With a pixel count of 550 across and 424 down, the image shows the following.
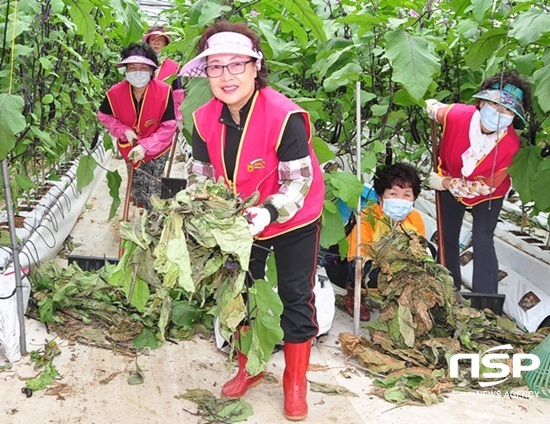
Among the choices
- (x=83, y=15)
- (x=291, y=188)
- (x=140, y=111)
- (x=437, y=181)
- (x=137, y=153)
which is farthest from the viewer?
(x=140, y=111)

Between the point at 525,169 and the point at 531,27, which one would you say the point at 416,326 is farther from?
the point at 531,27

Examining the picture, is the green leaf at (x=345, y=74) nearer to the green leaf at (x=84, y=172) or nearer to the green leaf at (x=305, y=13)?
the green leaf at (x=305, y=13)

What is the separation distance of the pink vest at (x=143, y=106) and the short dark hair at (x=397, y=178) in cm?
138

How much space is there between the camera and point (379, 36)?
302cm

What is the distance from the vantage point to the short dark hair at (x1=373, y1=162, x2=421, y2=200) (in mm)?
3295

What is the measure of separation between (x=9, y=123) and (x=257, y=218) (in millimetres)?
948

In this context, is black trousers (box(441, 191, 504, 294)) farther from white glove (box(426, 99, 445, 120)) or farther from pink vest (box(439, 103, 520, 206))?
white glove (box(426, 99, 445, 120))

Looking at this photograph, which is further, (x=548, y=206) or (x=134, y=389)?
(x=548, y=206)

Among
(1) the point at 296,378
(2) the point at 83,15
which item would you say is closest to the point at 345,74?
(2) the point at 83,15

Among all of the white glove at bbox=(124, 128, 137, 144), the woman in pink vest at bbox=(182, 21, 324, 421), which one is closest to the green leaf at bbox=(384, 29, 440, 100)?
the woman in pink vest at bbox=(182, 21, 324, 421)

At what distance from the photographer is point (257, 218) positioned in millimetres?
2047

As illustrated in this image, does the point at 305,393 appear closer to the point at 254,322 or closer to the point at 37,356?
the point at 254,322

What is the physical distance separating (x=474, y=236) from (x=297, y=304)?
142 centimetres

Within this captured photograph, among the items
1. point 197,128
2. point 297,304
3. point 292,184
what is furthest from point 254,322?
point 197,128
